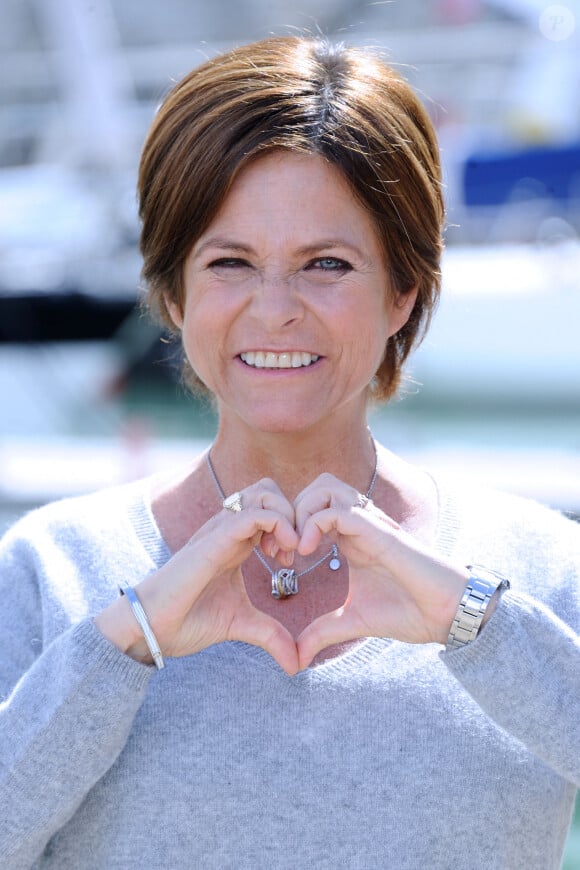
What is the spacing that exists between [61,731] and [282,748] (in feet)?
0.98

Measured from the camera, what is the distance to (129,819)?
152 cm

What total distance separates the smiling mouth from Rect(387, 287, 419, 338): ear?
203 mm

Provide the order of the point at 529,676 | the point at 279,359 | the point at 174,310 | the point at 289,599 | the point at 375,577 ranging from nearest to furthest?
the point at 529,676
the point at 375,577
the point at 279,359
the point at 289,599
the point at 174,310

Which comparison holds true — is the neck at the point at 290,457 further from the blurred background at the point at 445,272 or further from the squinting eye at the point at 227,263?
the blurred background at the point at 445,272

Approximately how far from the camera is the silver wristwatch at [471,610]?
1406 millimetres

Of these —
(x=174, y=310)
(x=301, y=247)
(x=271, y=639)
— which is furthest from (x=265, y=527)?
(x=174, y=310)

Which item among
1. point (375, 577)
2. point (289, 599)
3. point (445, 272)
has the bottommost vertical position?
point (445, 272)

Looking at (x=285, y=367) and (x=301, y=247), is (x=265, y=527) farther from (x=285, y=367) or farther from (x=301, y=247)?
(x=301, y=247)

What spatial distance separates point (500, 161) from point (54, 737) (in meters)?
8.85

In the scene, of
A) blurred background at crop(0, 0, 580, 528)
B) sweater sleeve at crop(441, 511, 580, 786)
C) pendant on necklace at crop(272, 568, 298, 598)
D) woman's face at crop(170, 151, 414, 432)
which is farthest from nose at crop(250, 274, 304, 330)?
blurred background at crop(0, 0, 580, 528)

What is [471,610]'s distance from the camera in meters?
1.41

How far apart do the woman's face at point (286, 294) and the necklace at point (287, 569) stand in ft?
0.59

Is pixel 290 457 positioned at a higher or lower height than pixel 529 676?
higher

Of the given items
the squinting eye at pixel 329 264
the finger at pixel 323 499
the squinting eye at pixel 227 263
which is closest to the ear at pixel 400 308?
the squinting eye at pixel 329 264
